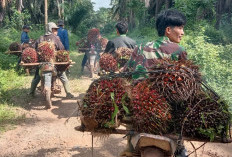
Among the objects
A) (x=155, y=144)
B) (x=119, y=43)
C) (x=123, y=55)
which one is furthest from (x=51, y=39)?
(x=155, y=144)

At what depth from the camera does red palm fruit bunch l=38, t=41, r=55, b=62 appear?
21.8 feet

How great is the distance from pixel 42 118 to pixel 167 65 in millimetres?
4656

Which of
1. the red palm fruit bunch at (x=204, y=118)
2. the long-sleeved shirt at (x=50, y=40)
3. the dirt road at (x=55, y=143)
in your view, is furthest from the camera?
the long-sleeved shirt at (x=50, y=40)

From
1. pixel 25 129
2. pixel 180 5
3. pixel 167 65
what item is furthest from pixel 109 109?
pixel 180 5

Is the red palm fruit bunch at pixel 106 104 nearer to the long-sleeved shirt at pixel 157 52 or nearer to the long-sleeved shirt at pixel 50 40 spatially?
the long-sleeved shirt at pixel 157 52

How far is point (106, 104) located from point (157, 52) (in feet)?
3.60

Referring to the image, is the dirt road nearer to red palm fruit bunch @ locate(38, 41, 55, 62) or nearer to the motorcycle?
red palm fruit bunch @ locate(38, 41, 55, 62)

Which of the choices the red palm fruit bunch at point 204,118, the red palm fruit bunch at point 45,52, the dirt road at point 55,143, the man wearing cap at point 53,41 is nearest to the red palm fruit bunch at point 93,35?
the man wearing cap at point 53,41

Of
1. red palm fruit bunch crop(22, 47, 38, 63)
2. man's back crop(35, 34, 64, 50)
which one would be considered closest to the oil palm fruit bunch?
man's back crop(35, 34, 64, 50)

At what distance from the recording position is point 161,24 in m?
3.11

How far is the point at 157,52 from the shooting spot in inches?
118

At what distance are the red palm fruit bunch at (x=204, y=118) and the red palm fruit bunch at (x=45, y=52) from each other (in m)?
5.13

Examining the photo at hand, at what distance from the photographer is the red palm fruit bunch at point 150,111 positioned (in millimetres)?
2080

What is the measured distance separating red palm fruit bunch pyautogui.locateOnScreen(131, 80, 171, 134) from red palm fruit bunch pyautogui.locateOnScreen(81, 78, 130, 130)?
0.11 m
